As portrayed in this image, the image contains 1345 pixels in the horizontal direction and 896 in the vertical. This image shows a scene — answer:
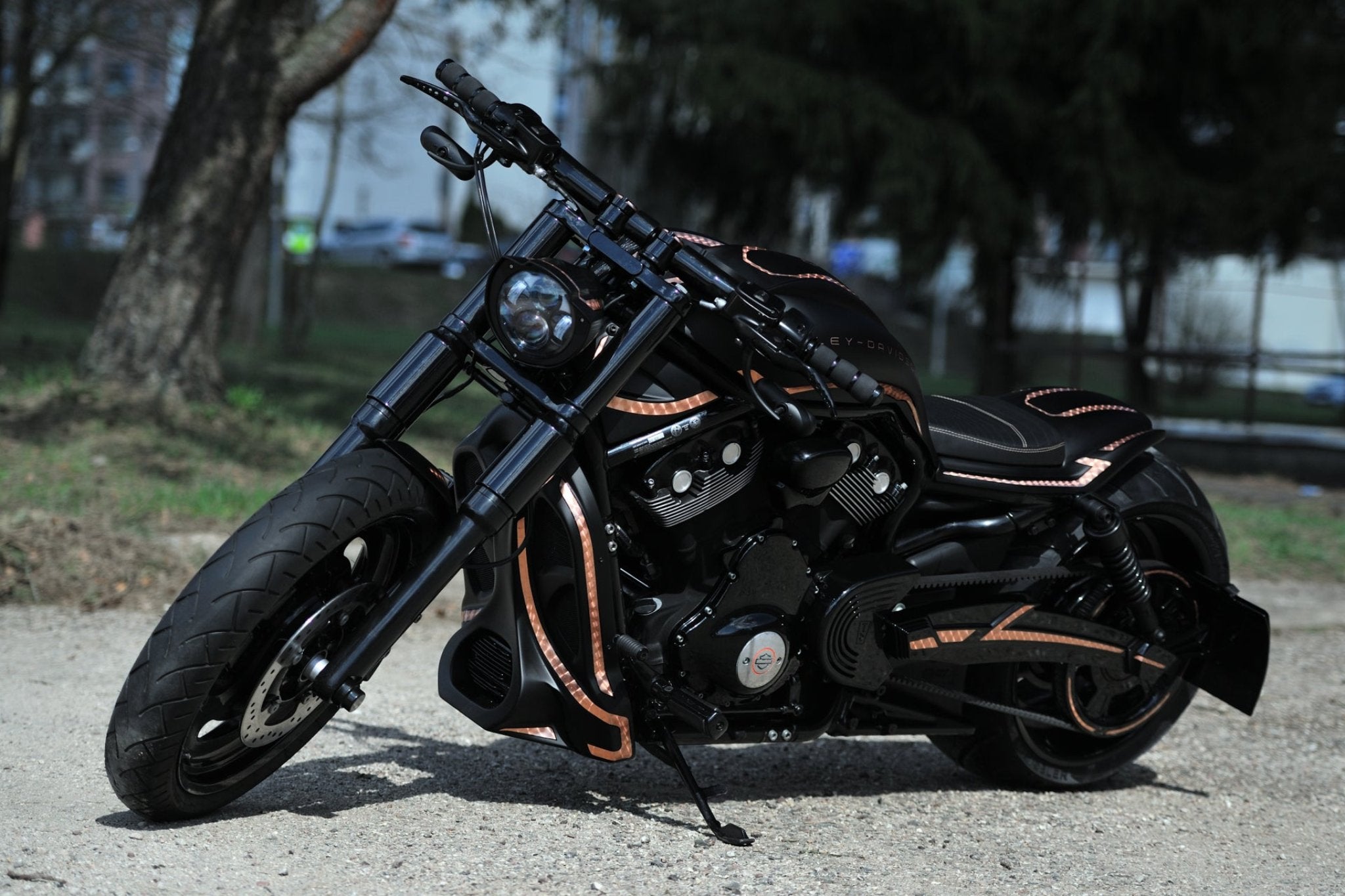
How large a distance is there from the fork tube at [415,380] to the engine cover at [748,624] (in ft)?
2.88

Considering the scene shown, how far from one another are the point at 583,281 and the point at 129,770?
1.53 metres

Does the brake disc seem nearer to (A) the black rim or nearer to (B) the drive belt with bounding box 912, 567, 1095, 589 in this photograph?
(B) the drive belt with bounding box 912, 567, 1095, 589

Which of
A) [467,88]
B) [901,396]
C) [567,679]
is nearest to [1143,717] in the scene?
[901,396]

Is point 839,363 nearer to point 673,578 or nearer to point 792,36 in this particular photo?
point 673,578

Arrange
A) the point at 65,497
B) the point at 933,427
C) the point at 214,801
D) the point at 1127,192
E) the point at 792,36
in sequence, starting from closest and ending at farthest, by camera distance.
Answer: the point at 214,801 → the point at 933,427 → the point at 65,497 → the point at 1127,192 → the point at 792,36

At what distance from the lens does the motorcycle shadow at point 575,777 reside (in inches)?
154

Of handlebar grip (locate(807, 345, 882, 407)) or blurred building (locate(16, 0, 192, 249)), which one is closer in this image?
handlebar grip (locate(807, 345, 882, 407))

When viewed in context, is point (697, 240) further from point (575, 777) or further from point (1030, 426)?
point (575, 777)

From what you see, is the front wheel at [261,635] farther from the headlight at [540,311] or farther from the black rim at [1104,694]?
the black rim at [1104,694]

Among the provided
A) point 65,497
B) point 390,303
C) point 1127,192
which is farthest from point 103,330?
point 390,303

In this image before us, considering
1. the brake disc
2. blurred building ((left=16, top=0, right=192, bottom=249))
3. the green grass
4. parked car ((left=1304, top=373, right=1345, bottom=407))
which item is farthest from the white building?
parked car ((left=1304, top=373, right=1345, bottom=407))

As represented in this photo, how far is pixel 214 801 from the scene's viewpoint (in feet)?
11.5

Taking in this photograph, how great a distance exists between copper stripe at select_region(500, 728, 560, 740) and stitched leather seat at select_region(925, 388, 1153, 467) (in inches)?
53.0

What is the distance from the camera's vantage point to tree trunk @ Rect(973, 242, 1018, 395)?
49.8ft
